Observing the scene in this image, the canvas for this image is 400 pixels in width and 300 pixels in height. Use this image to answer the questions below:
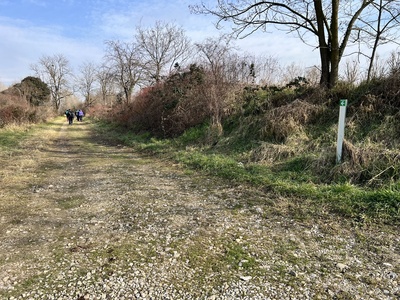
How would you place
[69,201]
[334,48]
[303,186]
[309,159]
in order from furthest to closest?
[334,48] < [309,159] < [303,186] < [69,201]

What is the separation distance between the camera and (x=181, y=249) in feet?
11.5

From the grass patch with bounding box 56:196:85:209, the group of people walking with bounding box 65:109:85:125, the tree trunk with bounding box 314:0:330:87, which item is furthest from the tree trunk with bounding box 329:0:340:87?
the group of people walking with bounding box 65:109:85:125

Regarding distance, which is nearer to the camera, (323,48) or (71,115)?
(323,48)

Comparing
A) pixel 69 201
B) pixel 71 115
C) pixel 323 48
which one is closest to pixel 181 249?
pixel 69 201

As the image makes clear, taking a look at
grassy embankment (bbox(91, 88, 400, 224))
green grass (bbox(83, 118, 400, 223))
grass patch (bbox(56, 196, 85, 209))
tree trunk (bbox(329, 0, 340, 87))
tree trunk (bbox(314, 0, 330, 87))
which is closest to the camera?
green grass (bbox(83, 118, 400, 223))

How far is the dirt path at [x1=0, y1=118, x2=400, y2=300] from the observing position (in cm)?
277

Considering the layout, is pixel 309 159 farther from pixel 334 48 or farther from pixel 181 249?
pixel 334 48

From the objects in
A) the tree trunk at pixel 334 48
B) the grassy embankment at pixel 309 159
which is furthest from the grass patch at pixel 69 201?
the tree trunk at pixel 334 48

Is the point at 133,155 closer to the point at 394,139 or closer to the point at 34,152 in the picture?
the point at 34,152

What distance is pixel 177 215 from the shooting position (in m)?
4.61

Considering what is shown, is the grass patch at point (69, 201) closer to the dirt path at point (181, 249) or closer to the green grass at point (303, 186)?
the dirt path at point (181, 249)

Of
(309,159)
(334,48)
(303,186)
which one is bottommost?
(303,186)

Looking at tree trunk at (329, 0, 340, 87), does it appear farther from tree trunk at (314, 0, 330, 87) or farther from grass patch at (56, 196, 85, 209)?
grass patch at (56, 196, 85, 209)

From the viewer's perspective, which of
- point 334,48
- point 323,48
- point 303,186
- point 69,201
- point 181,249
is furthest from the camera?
point 323,48
